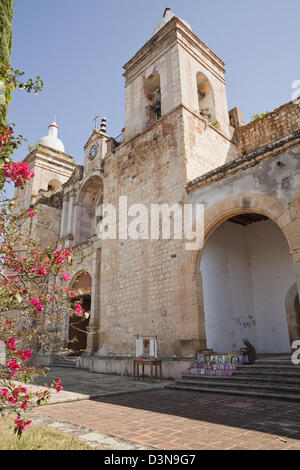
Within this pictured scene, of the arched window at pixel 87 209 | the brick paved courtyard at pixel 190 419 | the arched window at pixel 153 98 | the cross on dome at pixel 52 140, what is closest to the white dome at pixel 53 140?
the cross on dome at pixel 52 140

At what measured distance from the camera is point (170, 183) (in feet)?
32.7

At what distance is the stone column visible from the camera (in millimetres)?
12094

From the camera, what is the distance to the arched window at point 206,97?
12648 millimetres

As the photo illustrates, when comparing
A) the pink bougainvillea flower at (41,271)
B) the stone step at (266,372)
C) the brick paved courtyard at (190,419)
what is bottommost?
the brick paved courtyard at (190,419)

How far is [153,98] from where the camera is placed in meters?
13.3

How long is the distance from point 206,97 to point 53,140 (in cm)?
1347

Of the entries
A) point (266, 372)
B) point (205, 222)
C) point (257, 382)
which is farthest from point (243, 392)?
point (205, 222)

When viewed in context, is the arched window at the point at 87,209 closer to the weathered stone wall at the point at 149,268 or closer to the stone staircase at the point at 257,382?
the weathered stone wall at the point at 149,268

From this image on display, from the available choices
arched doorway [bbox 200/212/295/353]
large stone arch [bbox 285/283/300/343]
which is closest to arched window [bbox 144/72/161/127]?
arched doorway [bbox 200/212/295/353]

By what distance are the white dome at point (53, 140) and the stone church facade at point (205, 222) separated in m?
8.97

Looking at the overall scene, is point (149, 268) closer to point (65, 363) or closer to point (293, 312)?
point (293, 312)

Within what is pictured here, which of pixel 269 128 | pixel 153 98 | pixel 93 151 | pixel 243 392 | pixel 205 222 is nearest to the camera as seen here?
pixel 243 392

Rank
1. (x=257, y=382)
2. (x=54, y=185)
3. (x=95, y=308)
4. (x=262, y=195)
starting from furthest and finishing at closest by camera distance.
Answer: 1. (x=54, y=185)
2. (x=95, y=308)
3. (x=262, y=195)
4. (x=257, y=382)

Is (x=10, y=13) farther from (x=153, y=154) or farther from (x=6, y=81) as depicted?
(x=153, y=154)
